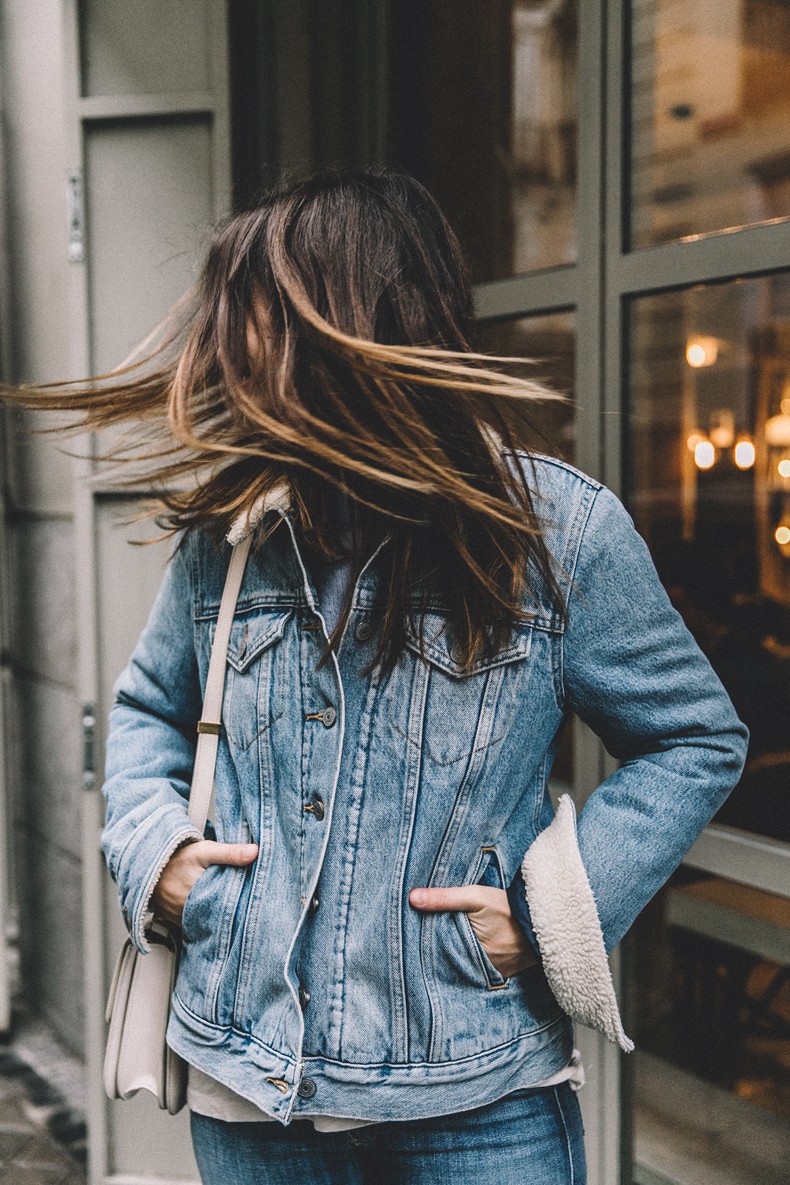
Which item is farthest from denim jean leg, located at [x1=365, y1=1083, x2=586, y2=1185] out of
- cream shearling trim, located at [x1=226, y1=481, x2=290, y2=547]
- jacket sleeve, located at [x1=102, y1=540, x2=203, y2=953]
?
cream shearling trim, located at [x1=226, y1=481, x2=290, y2=547]

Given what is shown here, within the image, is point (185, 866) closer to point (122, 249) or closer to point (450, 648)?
point (450, 648)

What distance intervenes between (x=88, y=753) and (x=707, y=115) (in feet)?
10.2

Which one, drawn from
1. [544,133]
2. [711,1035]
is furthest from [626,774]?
[544,133]

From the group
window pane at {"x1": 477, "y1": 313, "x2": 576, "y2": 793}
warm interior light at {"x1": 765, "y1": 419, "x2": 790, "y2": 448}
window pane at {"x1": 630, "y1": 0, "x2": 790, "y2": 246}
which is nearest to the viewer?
window pane at {"x1": 630, "y1": 0, "x2": 790, "y2": 246}

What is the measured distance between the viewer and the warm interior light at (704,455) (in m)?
3.30

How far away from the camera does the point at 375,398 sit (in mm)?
1209

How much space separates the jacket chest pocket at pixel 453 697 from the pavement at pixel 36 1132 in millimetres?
2386

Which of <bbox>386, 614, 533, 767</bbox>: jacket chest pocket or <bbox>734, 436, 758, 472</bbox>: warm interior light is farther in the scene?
<bbox>734, 436, 758, 472</bbox>: warm interior light

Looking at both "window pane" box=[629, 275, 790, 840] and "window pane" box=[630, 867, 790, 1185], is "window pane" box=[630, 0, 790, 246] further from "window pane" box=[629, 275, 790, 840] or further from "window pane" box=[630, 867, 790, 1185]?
"window pane" box=[630, 867, 790, 1185]

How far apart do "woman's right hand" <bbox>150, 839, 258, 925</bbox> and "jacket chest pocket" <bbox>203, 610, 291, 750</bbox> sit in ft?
0.44

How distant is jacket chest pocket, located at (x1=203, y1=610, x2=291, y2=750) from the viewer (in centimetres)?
132

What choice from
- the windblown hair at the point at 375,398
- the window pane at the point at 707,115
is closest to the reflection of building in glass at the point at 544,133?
the window pane at the point at 707,115

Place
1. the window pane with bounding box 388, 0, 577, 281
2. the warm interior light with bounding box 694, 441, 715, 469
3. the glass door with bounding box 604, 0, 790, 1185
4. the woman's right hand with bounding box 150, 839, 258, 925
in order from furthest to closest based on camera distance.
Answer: the warm interior light with bounding box 694, 441, 715, 469 → the window pane with bounding box 388, 0, 577, 281 → the glass door with bounding box 604, 0, 790, 1185 → the woman's right hand with bounding box 150, 839, 258, 925

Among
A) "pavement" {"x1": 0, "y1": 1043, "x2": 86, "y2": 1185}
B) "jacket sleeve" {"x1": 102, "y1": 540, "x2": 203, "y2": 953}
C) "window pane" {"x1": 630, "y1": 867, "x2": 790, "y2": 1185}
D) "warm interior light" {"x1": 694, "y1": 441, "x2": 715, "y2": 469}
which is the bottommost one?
"pavement" {"x1": 0, "y1": 1043, "x2": 86, "y2": 1185}
